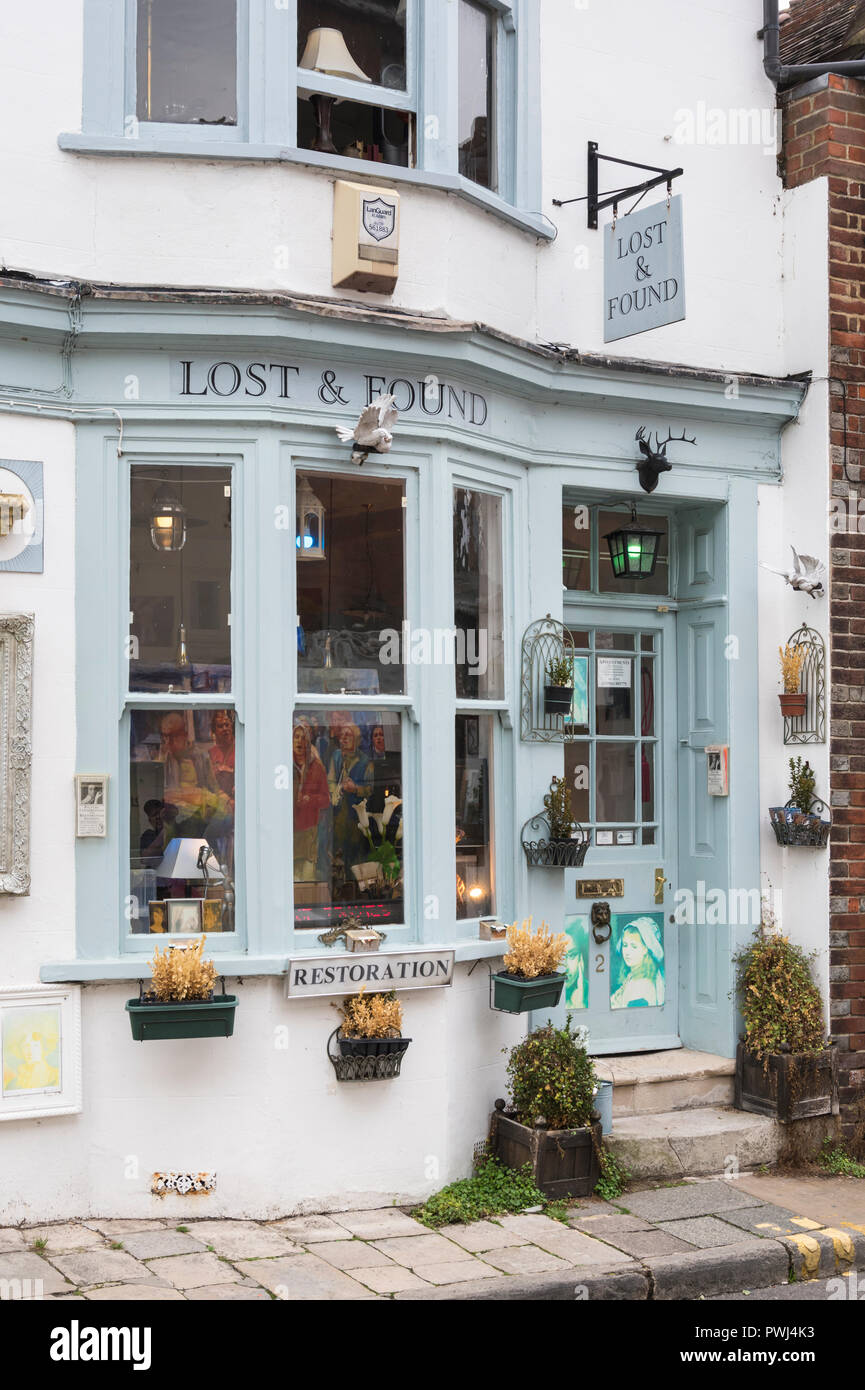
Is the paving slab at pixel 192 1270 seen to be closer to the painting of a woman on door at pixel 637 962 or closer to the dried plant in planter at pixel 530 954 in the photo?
the dried plant in planter at pixel 530 954

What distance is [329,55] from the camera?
6906mm

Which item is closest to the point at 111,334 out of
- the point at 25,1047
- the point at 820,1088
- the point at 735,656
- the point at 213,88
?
the point at 213,88

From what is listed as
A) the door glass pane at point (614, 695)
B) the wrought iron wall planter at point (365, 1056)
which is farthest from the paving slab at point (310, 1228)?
the door glass pane at point (614, 695)

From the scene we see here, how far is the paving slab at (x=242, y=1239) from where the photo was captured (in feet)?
19.9

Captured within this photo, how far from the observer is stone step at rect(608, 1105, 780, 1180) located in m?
7.30

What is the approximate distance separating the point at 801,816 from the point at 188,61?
4.97m

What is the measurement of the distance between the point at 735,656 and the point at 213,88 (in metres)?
4.02

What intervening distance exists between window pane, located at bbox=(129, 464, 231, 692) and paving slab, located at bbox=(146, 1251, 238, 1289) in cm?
246

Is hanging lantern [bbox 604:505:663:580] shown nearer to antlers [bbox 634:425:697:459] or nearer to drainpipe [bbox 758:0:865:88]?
antlers [bbox 634:425:697:459]

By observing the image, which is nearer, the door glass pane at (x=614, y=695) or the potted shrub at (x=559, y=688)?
the potted shrub at (x=559, y=688)

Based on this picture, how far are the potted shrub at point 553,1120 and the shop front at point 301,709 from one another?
0.72 feet

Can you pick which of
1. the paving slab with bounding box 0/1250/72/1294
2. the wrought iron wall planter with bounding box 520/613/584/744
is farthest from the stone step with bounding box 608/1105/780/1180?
the paving slab with bounding box 0/1250/72/1294

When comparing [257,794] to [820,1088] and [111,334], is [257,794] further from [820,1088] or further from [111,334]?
[820,1088]

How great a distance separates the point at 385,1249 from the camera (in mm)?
6164
